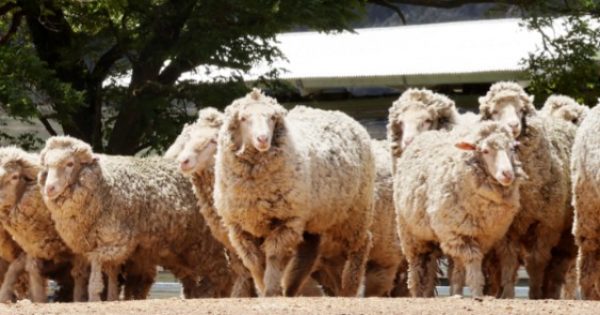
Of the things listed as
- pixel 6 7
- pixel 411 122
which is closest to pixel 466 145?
pixel 411 122

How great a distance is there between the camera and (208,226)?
639 inches

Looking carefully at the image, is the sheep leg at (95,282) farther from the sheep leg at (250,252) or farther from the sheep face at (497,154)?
the sheep face at (497,154)

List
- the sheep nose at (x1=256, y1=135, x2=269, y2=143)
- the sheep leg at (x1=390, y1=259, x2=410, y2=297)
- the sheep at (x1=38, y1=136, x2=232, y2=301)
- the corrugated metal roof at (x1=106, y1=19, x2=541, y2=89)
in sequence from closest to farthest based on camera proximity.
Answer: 1. the sheep nose at (x1=256, y1=135, x2=269, y2=143)
2. the sheep at (x1=38, y1=136, x2=232, y2=301)
3. the sheep leg at (x1=390, y1=259, x2=410, y2=297)
4. the corrugated metal roof at (x1=106, y1=19, x2=541, y2=89)

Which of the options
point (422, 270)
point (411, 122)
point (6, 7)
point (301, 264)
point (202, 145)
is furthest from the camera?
point (6, 7)

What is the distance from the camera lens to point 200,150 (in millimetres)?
15734

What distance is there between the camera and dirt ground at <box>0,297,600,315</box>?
11.2 m

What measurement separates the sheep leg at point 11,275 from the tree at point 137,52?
12.5 ft

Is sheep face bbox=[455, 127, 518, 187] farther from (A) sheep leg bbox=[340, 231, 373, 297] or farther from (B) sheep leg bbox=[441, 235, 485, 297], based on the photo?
(A) sheep leg bbox=[340, 231, 373, 297]

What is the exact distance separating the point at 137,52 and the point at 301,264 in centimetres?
872

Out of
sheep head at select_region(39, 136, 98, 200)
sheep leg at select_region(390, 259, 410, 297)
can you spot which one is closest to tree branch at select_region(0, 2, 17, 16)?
sheep head at select_region(39, 136, 98, 200)

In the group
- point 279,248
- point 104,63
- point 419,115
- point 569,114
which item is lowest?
point 279,248

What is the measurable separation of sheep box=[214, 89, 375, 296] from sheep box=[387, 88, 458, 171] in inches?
49.2

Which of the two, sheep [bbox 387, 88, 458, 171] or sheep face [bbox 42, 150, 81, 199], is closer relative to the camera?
sheep face [bbox 42, 150, 81, 199]

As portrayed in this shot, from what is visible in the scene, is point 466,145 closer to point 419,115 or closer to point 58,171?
point 419,115
